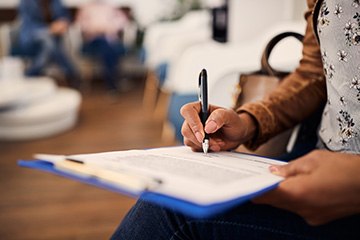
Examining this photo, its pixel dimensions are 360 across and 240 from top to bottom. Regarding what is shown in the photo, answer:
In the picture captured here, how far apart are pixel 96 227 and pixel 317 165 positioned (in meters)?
1.25

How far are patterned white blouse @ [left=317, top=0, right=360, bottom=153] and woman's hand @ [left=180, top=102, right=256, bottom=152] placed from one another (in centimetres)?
15

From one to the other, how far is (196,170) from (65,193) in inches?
58.1

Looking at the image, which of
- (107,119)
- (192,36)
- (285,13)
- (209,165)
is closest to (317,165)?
(209,165)

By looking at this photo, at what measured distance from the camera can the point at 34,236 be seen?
1.52m

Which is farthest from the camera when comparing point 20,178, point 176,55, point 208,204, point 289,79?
point 176,55

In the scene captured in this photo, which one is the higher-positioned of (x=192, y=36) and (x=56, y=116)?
(x=192, y=36)

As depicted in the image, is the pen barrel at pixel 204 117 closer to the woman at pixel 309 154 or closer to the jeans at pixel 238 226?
the woman at pixel 309 154

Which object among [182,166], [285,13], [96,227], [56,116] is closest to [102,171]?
[182,166]

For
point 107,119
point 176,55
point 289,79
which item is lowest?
point 107,119

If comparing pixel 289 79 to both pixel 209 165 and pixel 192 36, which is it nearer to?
pixel 209 165

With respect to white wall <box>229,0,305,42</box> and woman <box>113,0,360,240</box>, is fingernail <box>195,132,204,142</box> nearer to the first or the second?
woman <box>113,0,360,240</box>

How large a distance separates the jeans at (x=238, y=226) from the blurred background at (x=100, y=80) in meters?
0.57

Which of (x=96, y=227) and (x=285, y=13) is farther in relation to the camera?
(x=285, y=13)

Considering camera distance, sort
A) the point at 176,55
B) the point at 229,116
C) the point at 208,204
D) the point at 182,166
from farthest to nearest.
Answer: the point at 176,55, the point at 229,116, the point at 182,166, the point at 208,204
